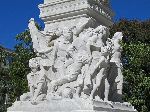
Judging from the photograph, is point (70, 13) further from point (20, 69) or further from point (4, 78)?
point (4, 78)

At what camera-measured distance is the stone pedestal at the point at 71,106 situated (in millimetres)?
11883

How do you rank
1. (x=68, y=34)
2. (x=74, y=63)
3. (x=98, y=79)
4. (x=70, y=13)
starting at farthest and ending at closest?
1. (x=70, y=13)
2. (x=68, y=34)
3. (x=74, y=63)
4. (x=98, y=79)

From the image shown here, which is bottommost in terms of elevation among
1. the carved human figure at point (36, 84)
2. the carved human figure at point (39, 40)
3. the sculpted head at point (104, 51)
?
the carved human figure at point (36, 84)

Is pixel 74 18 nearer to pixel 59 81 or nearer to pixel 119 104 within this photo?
pixel 59 81

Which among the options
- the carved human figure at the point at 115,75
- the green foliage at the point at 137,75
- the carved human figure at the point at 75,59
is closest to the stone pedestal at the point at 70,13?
the carved human figure at the point at 75,59

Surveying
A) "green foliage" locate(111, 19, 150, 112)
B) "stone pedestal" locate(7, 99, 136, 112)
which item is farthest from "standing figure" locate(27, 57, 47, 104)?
"green foliage" locate(111, 19, 150, 112)

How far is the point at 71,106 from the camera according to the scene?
12.1m

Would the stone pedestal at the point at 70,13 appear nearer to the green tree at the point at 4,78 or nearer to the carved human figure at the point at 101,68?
the carved human figure at the point at 101,68

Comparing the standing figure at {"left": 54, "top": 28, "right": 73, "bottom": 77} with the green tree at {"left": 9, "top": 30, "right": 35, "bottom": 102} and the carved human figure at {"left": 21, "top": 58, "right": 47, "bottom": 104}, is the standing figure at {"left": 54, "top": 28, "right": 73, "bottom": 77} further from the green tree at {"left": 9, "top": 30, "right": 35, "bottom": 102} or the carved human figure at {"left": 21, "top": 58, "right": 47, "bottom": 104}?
A: the green tree at {"left": 9, "top": 30, "right": 35, "bottom": 102}

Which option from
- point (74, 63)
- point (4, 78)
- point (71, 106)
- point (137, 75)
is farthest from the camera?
point (4, 78)

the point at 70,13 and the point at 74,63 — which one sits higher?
the point at 70,13

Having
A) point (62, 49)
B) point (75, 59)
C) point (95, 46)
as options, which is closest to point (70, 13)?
point (62, 49)

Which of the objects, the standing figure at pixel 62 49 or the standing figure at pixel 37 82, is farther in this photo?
the standing figure at pixel 62 49

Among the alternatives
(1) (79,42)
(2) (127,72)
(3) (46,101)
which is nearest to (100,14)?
(1) (79,42)
